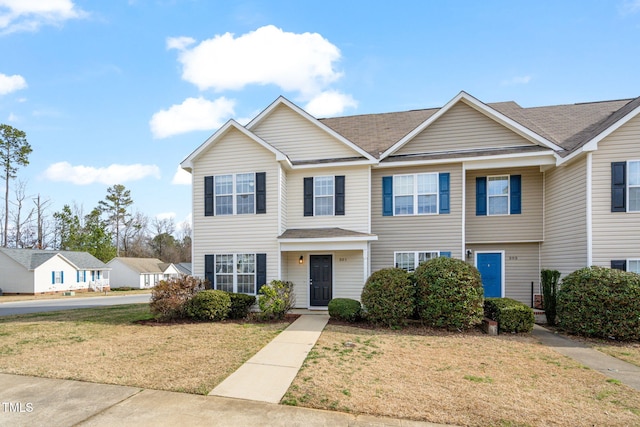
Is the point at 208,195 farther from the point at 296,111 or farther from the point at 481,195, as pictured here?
the point at 481,195

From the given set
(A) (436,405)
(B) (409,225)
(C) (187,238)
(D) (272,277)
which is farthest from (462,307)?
(C) (187,238)

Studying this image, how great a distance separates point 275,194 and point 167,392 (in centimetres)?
787

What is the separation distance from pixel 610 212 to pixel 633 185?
3.52 ft

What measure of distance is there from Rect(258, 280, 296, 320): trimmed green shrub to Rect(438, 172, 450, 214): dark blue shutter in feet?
21.4

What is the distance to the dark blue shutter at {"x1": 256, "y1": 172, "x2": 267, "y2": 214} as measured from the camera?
12.2 m

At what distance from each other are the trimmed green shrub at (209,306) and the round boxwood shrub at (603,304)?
32.4ft

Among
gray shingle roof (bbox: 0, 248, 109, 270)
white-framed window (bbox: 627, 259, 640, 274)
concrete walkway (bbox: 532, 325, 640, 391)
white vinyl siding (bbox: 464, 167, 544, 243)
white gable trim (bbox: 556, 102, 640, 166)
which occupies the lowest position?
gray shingle roof (bbox: 0, 248, 109, 270)

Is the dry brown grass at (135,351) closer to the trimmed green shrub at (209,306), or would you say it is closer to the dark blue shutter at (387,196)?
the trimmed green shrub at (209,306)

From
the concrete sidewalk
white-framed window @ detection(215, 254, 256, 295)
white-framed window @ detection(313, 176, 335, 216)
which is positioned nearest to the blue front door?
white-framed window @ detection(313, 176, 335, 216)

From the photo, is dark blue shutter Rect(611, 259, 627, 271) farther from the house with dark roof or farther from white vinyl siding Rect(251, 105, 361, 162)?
the house with dark roof

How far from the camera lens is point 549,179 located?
40.4 ft

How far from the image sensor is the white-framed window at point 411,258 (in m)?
12.5

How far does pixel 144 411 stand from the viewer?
14.9ft

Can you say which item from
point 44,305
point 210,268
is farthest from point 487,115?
point 44,305
